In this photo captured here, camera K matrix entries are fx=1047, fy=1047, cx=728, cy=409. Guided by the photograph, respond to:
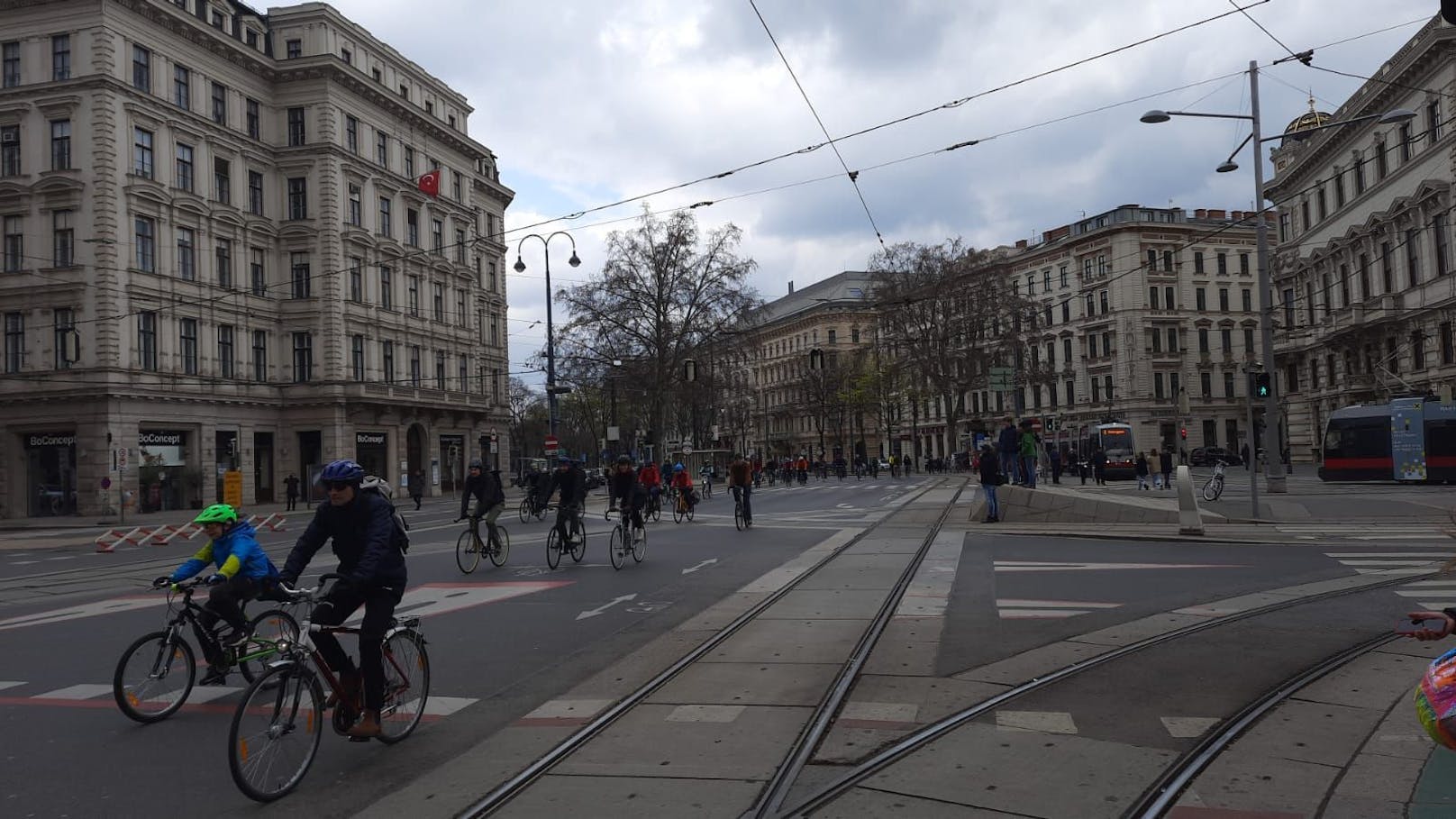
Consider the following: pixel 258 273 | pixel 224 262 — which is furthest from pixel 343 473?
pixel 258 273

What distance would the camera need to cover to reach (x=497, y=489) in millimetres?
15547

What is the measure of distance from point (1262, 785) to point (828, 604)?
20.7 ft

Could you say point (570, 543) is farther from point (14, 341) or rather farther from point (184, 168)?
point (184, 168)

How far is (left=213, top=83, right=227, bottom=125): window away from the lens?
1698 inches

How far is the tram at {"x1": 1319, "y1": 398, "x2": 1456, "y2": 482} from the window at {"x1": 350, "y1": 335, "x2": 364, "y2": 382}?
40.0m

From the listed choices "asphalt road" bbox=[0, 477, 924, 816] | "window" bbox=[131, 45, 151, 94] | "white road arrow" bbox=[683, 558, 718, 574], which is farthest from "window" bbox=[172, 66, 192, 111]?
"white road arrow" bbox=[683, 558, 718, 574]

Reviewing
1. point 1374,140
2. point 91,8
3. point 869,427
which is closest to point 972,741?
point 91,8

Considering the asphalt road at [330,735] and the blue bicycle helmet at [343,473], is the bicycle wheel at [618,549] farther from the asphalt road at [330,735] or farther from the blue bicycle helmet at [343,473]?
the blue bicycle helmet at [343,473]

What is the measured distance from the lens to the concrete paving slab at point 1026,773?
4.77m

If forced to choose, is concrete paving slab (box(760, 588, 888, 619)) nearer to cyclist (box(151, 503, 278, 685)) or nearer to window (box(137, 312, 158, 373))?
cyclist (box(151, 503, 278, 685))

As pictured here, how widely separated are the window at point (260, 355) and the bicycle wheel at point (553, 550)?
111 ft

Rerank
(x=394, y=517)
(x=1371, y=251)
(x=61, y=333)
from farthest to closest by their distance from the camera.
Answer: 1. (x=1371, y=251)
2. (x=61, y=333)
3. (x=394, y=517)

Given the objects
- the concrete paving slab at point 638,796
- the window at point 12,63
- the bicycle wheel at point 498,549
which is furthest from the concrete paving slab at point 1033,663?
the window at point 12,63

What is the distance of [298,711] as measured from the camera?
5.22 meters
